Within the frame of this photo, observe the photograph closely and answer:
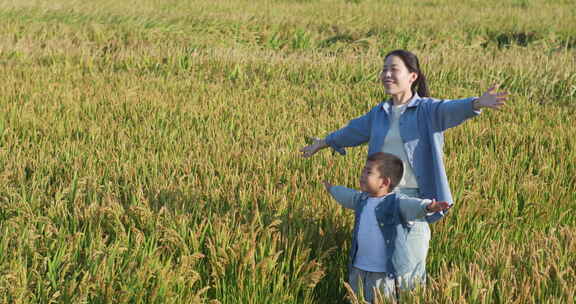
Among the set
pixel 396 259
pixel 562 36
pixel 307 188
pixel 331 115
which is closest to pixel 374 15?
pixel 562 36

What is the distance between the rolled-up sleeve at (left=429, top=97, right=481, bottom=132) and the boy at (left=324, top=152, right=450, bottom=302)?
24 centimetres

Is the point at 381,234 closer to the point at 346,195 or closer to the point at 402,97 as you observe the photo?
the point at 346,195

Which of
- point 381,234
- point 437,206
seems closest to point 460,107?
point 437,206

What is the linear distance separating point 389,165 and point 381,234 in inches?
10.8

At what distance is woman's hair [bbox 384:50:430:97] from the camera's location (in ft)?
8.27

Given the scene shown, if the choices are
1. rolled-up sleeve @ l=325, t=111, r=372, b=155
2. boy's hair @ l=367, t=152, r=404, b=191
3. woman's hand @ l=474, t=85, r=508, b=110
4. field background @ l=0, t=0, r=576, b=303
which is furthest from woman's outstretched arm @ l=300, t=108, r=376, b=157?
woman's hand @ l=474, t=85, r=508, b=110

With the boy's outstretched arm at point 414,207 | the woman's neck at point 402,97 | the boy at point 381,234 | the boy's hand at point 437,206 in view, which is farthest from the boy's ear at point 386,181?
the woman's neck at point 402,97

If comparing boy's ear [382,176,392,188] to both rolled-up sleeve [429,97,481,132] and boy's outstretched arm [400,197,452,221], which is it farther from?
rolled-up sleeve [429,97,481,132]

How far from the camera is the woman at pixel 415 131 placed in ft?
7.91

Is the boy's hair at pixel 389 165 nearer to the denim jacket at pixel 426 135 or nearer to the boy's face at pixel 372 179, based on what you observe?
the boy's face at pixel 372 179

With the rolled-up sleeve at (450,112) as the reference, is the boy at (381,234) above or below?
below

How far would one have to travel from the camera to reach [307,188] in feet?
10.7

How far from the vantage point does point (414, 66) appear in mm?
2547

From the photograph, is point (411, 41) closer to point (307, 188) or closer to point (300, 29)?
point (300, 29)
